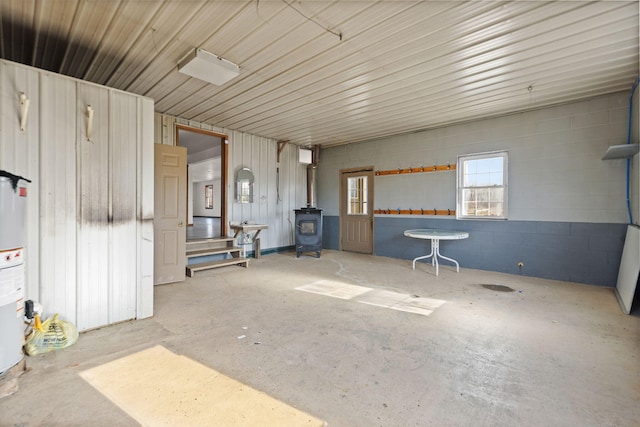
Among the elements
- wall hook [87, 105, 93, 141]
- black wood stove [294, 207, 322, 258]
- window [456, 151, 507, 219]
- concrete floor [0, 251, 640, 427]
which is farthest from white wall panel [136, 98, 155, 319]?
window [456, 151, 507, 219]

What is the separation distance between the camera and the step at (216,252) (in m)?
5.15

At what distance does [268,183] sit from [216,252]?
2300 millimetres

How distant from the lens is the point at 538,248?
15.9 ft

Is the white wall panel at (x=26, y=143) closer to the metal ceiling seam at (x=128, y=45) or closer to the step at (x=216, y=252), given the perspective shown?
the metal ceiling seam at (x=128, y=45)

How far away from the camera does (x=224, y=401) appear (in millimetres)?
1722

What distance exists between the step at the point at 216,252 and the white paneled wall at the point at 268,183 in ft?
2.55

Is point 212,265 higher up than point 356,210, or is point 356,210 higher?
point 356,210

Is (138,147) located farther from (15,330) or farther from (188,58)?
(15,330)

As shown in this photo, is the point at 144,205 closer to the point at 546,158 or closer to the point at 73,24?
the point at 73,24

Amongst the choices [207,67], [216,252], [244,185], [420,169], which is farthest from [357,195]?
[207,67]

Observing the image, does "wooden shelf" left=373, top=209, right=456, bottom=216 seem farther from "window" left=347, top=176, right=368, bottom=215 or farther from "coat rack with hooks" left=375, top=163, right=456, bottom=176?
"coat rack with hooks" left=375, top=163, right=456, bottom=176

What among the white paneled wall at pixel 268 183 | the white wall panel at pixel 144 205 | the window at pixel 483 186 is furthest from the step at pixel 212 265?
the window at pixel 483 186

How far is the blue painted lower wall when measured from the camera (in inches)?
169

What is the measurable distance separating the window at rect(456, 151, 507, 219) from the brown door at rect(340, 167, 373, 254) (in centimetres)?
217
